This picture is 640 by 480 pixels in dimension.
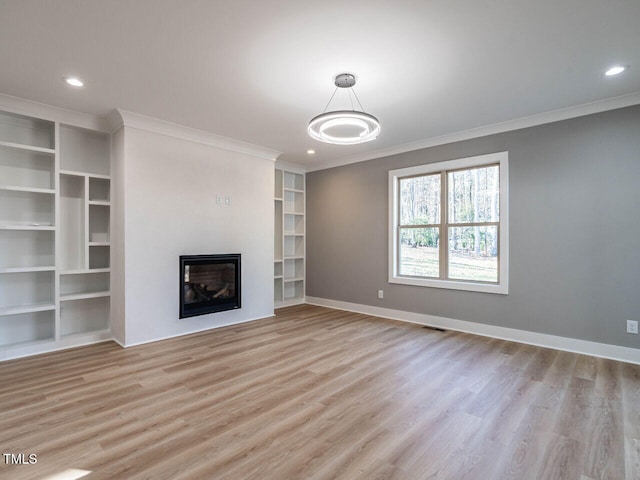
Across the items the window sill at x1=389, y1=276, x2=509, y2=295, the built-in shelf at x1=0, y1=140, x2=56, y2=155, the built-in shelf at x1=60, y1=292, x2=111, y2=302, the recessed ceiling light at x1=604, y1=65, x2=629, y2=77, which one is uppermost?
the recessed ceiling light at x1=604, y1=65, x2=629, y2=77

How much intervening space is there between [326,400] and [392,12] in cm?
284

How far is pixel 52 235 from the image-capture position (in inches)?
152

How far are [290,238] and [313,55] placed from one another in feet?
14.2

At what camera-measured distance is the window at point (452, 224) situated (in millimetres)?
4250

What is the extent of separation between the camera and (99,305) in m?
4.22

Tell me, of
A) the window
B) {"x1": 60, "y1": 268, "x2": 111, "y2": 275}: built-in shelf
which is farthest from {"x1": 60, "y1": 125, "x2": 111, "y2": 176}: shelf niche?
the window

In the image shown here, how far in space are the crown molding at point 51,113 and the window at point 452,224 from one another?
13.6ft

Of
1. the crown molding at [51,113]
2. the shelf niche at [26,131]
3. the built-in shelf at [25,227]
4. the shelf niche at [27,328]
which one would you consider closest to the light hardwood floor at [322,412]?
Answer: the shelf niche at [27,328]

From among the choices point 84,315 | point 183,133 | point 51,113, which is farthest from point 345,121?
point 84,315

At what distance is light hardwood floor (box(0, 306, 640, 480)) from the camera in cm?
182

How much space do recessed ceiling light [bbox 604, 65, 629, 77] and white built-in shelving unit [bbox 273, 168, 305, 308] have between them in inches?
182

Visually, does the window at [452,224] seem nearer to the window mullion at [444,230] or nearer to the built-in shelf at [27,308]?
the window mullion at [444,230]

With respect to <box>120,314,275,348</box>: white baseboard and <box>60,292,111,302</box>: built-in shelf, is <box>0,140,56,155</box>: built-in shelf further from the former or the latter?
<box>120,314,275,348</box>: white baseboard

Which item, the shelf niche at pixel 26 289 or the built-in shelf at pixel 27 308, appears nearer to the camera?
the built-in shelf at pixel 27 308
